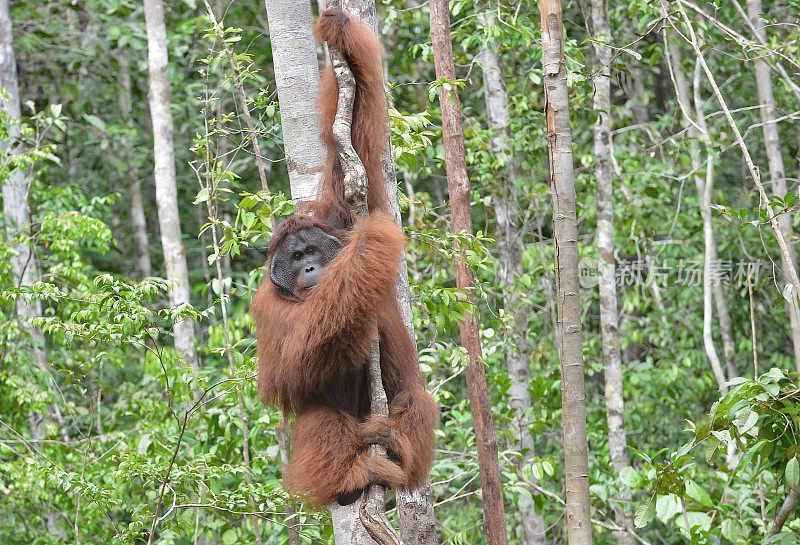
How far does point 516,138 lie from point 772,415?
149 inches

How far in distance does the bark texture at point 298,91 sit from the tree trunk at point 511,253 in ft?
9.81

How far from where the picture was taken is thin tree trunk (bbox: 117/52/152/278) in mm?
9289

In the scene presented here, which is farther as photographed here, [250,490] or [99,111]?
[99,111]

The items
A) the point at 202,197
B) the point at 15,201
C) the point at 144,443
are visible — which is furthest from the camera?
the point at 15,201

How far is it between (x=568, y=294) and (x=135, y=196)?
7441mm

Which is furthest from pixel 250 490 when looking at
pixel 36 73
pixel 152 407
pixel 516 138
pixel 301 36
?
pixel 36 73

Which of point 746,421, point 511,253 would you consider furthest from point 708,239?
point 746,421

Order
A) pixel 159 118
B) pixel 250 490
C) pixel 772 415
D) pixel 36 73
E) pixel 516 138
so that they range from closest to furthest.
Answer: pixel 772 415, pixel 250 490, pixel 516 138, pixel 159 118, pixel 36 73

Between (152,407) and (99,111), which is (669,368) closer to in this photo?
(152,407)

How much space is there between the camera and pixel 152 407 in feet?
17.5

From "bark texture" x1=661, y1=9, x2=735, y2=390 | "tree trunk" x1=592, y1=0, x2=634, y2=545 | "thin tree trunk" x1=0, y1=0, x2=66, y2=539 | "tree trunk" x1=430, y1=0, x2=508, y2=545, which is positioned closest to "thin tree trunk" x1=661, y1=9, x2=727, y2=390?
"bark texture" x1=661, y1=9, x2=735, y2=390

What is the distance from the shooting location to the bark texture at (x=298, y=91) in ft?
11.0

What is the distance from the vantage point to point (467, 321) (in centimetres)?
499

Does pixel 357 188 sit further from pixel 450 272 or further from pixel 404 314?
pixel 450 272
